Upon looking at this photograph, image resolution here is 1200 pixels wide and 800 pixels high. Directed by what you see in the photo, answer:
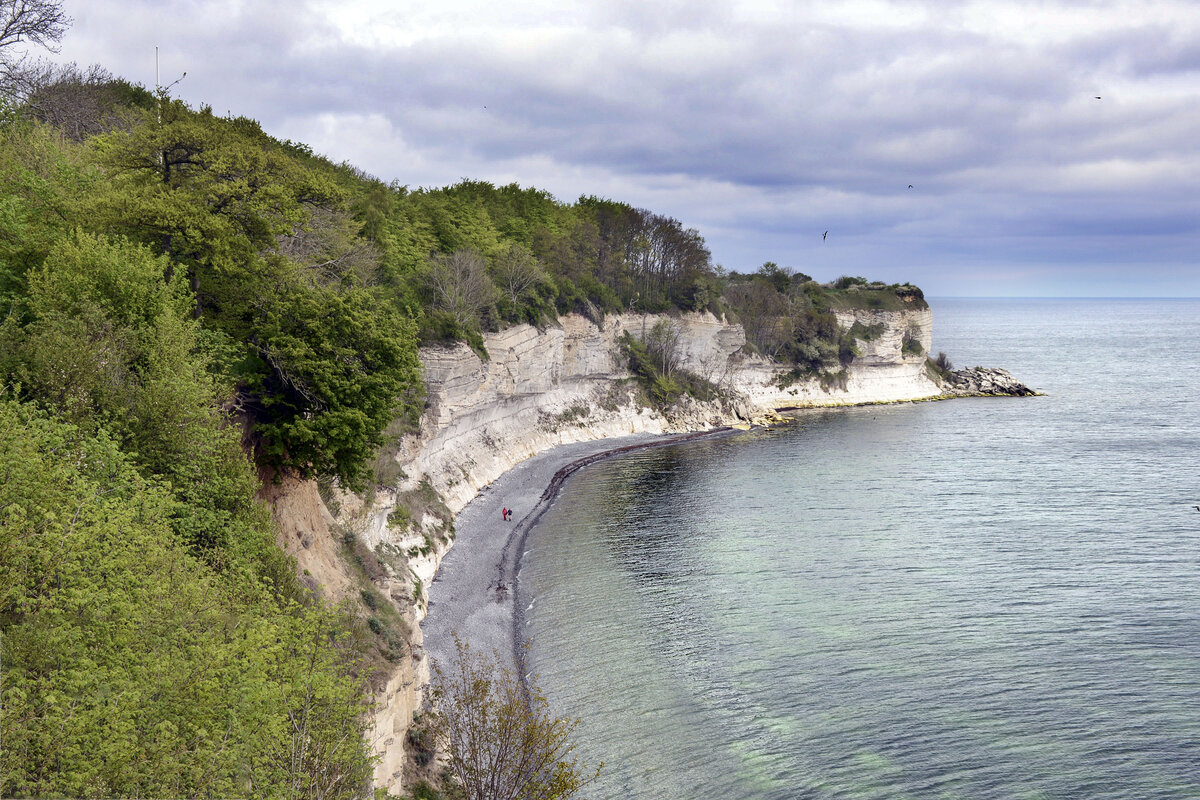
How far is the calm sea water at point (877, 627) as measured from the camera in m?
26.3

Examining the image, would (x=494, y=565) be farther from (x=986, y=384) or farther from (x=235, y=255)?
(x=986, y=384)

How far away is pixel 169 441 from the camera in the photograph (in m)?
21.1

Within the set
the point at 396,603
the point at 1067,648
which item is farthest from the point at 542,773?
the point at 1067,648

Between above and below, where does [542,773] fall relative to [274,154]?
below

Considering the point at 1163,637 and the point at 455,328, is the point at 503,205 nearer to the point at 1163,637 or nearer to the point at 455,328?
the point at 455,328

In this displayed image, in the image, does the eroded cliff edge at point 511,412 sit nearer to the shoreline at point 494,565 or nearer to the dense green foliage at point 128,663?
the shoreline at point 494,565

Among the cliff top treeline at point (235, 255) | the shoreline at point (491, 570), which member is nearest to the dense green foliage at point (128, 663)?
the cliff top treeline at point (235, 255)

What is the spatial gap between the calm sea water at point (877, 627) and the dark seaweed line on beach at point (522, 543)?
2.83 ft

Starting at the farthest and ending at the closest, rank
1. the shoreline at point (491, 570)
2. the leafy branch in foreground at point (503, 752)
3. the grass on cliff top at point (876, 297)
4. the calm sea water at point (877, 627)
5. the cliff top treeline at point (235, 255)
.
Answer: the grass on cliff top at point (876, 297), the shoreline at point (491, 570), the cliff top treeline at point (235, 255), the calm sea water at point (877, 627), the leafy branch in foreground at point (503, 752)

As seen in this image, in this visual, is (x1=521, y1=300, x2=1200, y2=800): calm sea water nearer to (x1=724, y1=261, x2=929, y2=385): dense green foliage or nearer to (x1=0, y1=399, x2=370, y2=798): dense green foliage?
(x1=0, y1=399, x2=370, y2=798): dense green foliage

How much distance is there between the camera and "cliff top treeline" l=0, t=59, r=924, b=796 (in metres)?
12.4

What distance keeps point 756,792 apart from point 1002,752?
925 cm

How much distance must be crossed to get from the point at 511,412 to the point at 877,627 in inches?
1583

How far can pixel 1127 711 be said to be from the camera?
29.0 metres
